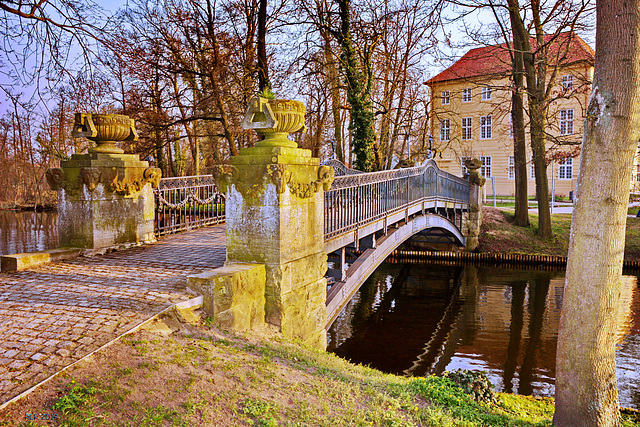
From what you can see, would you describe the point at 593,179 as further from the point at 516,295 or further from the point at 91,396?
the point at 516,295

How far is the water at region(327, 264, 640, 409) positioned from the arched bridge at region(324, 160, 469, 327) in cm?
197

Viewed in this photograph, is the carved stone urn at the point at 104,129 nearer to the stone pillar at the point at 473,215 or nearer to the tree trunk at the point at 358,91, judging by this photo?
the tree trunk at the point at 358,91

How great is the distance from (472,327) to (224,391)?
9840 mm

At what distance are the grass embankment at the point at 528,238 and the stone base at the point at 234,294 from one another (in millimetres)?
15838

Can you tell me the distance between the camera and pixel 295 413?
11.0ft

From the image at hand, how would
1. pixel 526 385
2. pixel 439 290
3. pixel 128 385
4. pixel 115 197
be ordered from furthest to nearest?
pixel 439 290 < pixel 526 385 < pixel 115 197 < pixel 128 385

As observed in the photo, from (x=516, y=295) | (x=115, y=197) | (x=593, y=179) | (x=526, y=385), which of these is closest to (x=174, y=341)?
(x=593, y=179)

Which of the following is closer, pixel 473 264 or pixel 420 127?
pixel 473 264

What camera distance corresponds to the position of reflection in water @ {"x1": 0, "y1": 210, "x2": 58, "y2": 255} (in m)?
15.4

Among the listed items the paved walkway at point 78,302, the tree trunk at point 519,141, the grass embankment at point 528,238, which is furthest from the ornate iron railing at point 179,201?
the grass embankment at point 528,238

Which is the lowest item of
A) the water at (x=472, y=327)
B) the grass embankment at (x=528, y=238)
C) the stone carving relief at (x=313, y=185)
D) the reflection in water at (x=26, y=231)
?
the water at (x=472, y=327)

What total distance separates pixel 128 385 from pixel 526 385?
7.33 m

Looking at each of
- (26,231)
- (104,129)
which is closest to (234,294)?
(104,129)

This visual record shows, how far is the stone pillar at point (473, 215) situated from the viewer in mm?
19562
